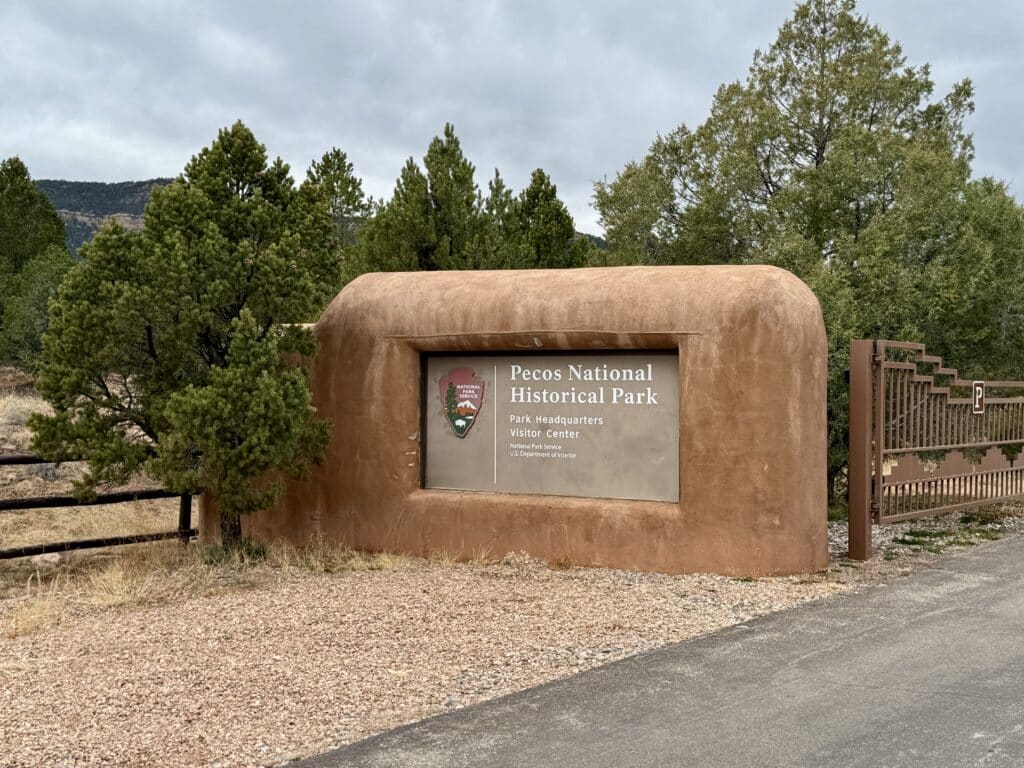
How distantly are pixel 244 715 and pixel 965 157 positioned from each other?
97.8 ft

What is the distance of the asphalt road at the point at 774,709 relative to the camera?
200 inches

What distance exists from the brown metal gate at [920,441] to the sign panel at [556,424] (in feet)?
6.35

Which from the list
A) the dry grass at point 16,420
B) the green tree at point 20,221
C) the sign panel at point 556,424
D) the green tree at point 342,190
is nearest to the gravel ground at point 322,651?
the sign panel at point 556,424

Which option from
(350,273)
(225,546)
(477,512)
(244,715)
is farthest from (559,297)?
(350,273)

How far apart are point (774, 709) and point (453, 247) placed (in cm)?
1343

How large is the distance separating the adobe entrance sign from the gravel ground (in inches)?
20.9

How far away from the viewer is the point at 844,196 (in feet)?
78.6

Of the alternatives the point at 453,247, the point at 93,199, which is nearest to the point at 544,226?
the point at 453,247

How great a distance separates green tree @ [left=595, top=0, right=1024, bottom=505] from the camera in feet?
66.8

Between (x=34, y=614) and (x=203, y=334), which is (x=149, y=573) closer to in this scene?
(x=34, y=614)

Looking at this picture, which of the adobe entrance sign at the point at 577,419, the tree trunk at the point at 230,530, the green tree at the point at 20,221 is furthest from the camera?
the green tree at the point at 20,221

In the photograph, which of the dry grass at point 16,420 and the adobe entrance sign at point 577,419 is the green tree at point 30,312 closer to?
the dry grass at point 16,420

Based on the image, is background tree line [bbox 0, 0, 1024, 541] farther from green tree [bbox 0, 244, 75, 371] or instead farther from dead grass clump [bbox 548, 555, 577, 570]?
dead grass clump [bbox 548, 555, 577, 570]

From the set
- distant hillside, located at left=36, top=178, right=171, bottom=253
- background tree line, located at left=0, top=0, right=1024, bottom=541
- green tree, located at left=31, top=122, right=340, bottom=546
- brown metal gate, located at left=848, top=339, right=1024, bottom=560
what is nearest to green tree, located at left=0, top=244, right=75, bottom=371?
background tree line, located at left=0, top=0, right=1024, bottom=541
